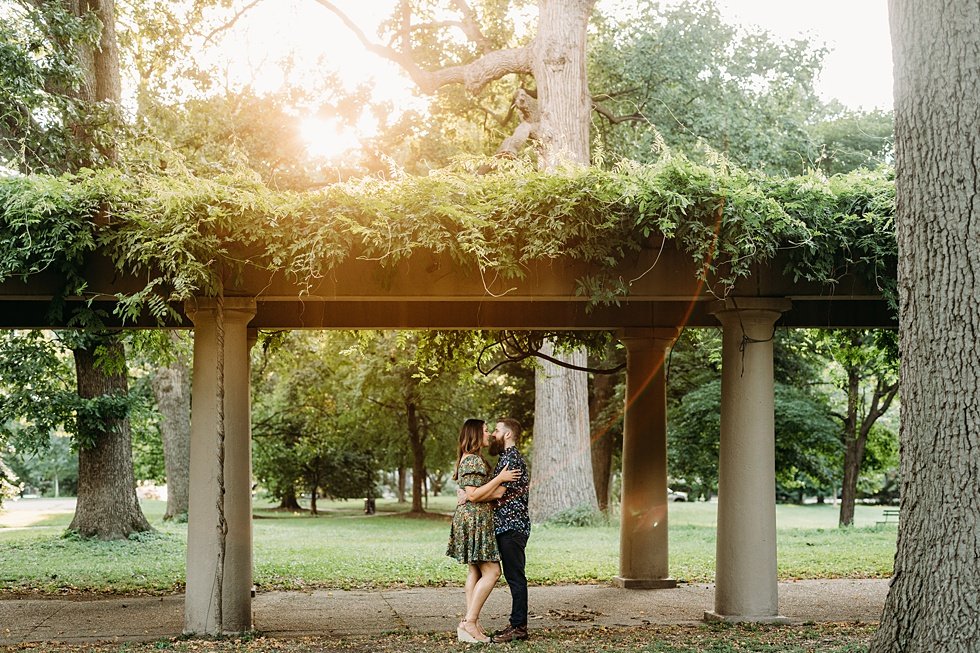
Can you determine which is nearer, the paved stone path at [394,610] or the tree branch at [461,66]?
the paved stone path at [394,610]

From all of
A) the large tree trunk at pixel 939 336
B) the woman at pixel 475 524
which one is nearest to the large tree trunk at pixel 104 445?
the woman at pixel 475 524

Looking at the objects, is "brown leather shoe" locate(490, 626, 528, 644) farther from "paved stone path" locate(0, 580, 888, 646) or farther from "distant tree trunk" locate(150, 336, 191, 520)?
"distant tree trunk" locate(150, 336, 191, 520)

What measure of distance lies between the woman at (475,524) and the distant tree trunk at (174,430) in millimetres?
20579

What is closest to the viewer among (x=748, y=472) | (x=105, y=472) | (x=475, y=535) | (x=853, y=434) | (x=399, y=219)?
(x=399, y=219)

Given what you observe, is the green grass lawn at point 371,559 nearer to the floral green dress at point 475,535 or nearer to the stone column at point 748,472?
the stone column at point 748,472

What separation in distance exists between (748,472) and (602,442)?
21879mm

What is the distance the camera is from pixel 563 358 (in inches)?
962

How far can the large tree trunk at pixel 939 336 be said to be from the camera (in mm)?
5953

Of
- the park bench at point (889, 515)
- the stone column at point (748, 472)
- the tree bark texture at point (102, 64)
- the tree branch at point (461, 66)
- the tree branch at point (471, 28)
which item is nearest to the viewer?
the stone column at point (748, 472)

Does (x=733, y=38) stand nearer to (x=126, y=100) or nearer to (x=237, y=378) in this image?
(x=126, y=100)

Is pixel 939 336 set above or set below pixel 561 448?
above

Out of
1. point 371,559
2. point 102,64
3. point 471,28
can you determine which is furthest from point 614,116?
point 371,559

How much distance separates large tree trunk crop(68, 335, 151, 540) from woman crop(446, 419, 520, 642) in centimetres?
1207

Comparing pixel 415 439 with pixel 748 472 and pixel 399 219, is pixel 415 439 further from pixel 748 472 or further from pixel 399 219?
pixel 399 219
